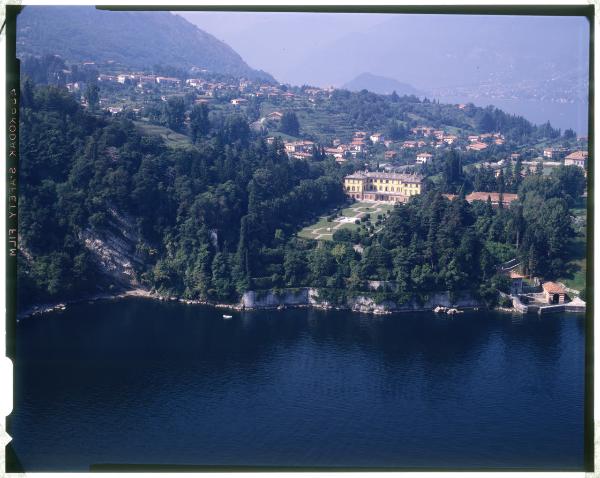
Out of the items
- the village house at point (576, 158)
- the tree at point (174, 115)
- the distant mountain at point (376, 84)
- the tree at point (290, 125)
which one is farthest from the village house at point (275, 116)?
the distant mountain at point (376, 84)

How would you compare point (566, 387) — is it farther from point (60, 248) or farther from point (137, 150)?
point (137, 150)

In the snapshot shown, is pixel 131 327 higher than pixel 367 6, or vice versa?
pixel 367 6

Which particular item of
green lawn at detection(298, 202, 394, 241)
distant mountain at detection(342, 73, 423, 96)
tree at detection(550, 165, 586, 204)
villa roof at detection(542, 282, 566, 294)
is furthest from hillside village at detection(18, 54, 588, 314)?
distant mountain at detection(342, 73, 423, 96)

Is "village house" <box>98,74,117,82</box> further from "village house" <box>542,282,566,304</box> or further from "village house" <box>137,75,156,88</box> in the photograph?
"village house" <box>542,282,566,304</box>

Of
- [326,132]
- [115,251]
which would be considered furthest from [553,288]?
[326,132]

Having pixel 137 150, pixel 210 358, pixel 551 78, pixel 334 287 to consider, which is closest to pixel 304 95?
pixel 551 78

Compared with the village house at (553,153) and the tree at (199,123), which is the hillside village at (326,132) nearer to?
the village house at (553,153)
